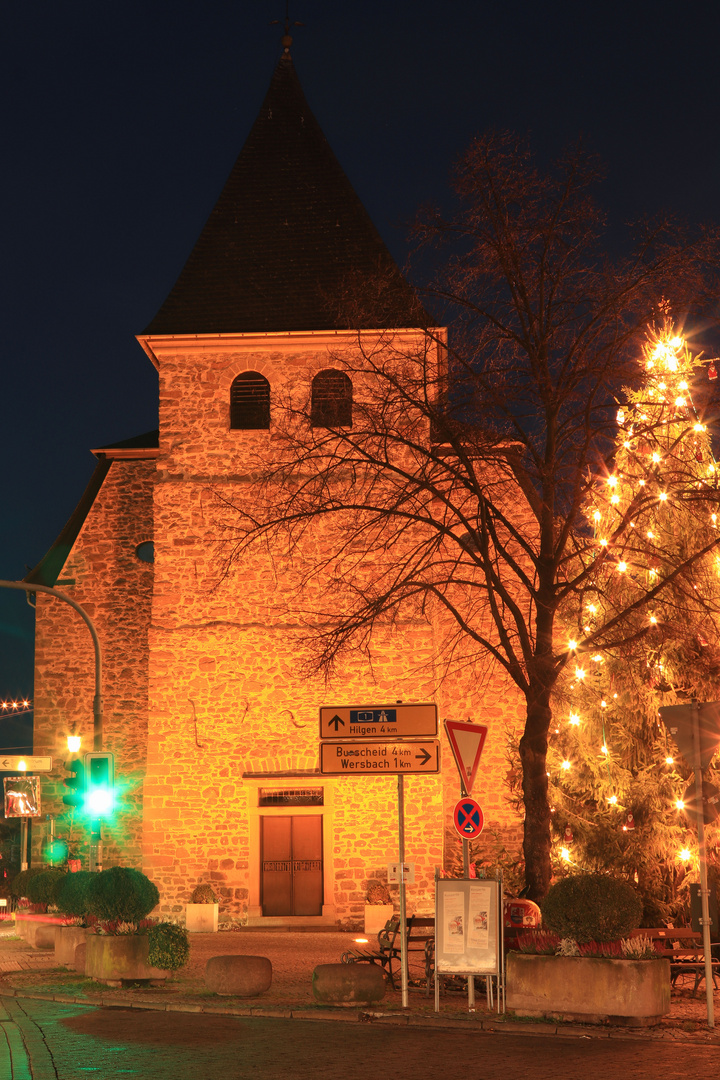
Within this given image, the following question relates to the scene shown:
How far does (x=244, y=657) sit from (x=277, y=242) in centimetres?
848

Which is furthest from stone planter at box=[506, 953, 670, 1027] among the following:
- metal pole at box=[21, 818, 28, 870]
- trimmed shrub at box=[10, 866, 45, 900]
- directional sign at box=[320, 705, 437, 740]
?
metal pole at box=[21, 818, 28, 870]

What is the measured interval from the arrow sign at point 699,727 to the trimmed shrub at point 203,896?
12.9m

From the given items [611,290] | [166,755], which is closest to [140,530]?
[166,755]

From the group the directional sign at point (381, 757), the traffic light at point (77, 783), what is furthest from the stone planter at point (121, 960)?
the traffic light at point (77, 783)

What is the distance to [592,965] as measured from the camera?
407 inches

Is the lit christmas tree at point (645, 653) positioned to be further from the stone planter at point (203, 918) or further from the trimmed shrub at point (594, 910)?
the stone planter at point (203, 918)

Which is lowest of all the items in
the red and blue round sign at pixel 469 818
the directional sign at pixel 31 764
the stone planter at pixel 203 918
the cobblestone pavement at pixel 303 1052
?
the stone planter at pixel 203 918

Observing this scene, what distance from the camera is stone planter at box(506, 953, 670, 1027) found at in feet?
33.7

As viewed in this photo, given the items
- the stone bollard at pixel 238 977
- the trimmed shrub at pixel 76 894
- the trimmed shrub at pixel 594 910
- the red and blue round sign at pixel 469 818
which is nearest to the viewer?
the trimmed shrub at pixel 594 910

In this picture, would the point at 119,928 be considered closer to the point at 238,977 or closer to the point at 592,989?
the point at 238,977

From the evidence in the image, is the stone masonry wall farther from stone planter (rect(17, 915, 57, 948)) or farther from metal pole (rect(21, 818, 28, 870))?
metal pole (rect(21, 818, 28, 870))

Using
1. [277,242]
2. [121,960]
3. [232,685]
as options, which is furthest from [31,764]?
[121,960]

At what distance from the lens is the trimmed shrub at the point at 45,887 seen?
60.8ft

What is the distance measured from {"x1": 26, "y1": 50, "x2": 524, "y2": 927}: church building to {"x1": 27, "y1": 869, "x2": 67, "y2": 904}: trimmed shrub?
3379 millimetres
